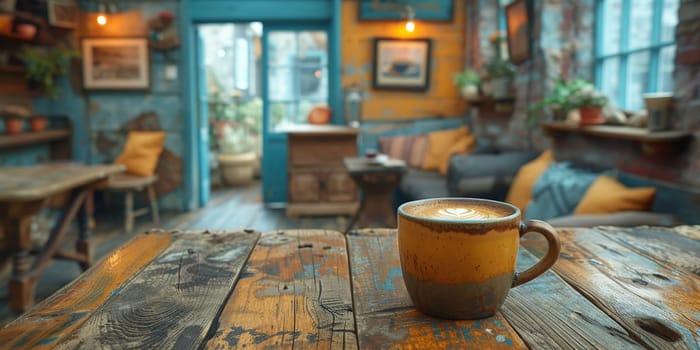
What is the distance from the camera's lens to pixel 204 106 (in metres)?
6.35

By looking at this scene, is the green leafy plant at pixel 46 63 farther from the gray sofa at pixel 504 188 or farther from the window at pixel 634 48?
the window at pixel 634 48

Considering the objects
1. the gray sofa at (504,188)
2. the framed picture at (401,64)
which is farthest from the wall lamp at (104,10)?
the gray sofa at (504,188)

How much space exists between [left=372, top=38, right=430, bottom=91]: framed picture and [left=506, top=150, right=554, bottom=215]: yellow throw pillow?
253cm

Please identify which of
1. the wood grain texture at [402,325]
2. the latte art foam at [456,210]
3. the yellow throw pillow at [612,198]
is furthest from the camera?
the yellow throw pillow at [612,198]

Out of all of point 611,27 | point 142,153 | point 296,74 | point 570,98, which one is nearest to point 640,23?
point 611,27

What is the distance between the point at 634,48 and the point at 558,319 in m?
3.03

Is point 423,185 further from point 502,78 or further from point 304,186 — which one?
point 304,186

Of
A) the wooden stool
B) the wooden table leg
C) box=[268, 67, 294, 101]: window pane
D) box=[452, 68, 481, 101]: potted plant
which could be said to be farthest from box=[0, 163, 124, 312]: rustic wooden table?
box=[452, 68, 481, 101]: potted plant

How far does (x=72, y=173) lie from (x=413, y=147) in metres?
3.31

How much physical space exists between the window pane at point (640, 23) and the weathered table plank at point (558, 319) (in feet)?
9.10

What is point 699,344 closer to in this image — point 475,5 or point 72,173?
point 72,173

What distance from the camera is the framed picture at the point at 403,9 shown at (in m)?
5.77

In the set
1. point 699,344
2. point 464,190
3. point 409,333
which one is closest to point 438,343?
point 409,333

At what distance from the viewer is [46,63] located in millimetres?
5129
